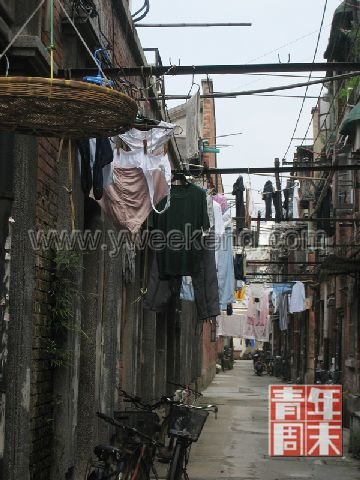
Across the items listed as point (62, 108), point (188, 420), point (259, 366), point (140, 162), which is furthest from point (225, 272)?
point (259, 366)

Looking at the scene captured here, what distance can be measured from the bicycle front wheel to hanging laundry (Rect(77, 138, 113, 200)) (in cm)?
317

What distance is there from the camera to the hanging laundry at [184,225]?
1176cm

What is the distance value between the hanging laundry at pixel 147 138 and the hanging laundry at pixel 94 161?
761 millimetres

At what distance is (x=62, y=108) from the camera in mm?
4938

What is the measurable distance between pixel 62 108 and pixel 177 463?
560 centimetres

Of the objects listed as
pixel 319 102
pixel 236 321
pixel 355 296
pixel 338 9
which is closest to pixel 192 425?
pixel 355 296

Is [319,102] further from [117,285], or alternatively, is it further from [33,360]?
[33,360]

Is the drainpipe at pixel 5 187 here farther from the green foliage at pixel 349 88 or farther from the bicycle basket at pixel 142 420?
the green foliage at pixel 349 88

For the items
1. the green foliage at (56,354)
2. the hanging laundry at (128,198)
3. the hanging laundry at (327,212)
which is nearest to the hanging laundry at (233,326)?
the hanging laundry at (327,212)

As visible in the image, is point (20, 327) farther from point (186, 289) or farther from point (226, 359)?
point (226, 359)

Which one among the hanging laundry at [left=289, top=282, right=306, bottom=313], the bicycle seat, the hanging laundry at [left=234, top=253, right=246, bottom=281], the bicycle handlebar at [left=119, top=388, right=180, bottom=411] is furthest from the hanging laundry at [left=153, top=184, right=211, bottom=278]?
the hanging laundry at [left=289, top=282, right=306, bottom=313]

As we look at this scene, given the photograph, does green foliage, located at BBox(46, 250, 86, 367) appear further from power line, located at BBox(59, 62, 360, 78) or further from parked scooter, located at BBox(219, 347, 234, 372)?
parked scooter, located at BBox(219, 347, 234, 372)

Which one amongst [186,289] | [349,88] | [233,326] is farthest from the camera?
[233,326]

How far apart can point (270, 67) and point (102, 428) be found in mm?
5350
